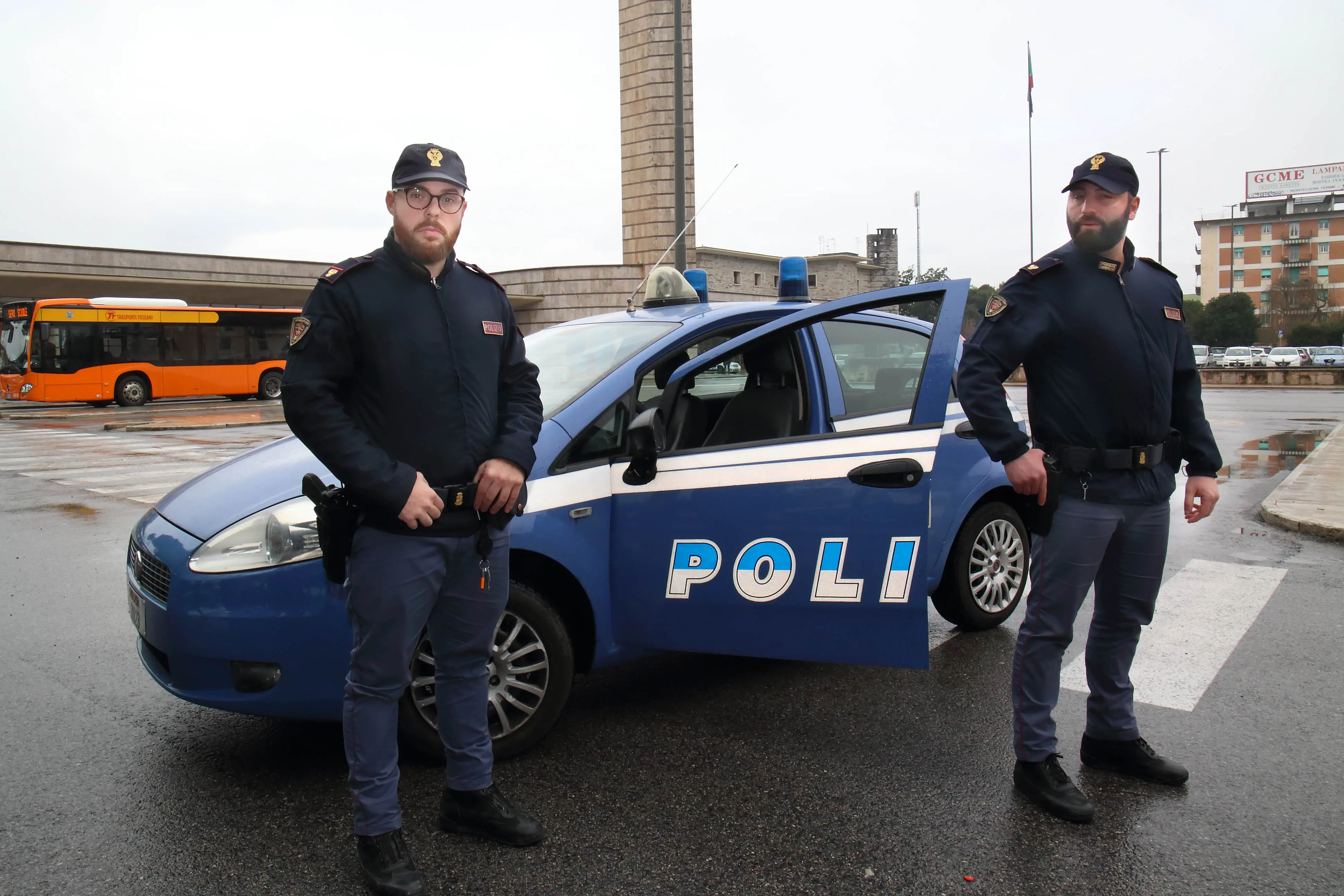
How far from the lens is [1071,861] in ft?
8.92

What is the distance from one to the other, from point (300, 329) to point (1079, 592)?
236 cm

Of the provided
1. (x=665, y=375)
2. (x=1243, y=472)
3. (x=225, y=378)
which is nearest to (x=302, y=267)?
(x=225, y=378)

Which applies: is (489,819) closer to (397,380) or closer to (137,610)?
(397,380)

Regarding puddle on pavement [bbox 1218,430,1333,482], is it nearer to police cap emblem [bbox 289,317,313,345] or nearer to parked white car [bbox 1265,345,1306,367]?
police cap emblem [bbox 289,317,313,345]

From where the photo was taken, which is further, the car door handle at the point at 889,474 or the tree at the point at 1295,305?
the tree at the point at 1295,305

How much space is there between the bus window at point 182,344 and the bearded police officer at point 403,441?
1073 inches

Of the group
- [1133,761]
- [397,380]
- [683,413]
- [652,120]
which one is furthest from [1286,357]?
[397,380]

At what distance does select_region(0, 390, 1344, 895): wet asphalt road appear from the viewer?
8.69 feet

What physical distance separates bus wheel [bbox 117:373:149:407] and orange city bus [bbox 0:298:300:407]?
0.8 inches

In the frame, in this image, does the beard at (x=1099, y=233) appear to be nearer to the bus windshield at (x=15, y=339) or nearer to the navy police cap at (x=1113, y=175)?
the navy police cap at (x=1113, y=175)

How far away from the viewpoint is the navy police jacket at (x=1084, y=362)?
9.78ft

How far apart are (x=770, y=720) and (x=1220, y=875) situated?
156 cm

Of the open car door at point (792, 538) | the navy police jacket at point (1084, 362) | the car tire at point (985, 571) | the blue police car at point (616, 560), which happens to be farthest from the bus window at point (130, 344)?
the navy police jacket at point (1084, 362)

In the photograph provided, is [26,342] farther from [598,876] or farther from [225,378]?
[598,876]
